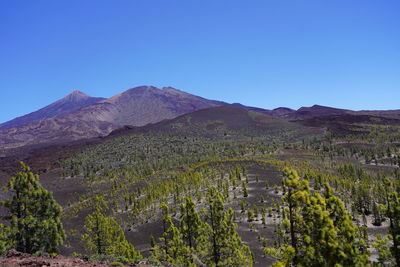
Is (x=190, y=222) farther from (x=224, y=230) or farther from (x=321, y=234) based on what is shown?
(x=321, y=234)

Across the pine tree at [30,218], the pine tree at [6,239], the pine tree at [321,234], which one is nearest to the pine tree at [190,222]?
the pine tree at [321,234]

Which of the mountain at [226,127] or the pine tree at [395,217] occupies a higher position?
the mountain at [226,127]

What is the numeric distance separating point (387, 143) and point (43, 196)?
376 feet

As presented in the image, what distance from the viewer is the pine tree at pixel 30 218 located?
20.4m

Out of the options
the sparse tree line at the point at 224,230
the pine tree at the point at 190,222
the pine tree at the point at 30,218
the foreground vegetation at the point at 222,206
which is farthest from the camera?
the pine tree at the point at 30,218

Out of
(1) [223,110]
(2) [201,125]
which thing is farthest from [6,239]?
(1) [223,110]

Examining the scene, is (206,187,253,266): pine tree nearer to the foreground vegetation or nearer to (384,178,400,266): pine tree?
the foreground vegetation

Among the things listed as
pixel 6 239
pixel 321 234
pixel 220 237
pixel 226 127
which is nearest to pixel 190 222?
pixel 220 237

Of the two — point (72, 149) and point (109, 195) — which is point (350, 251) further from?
point (72, 149)

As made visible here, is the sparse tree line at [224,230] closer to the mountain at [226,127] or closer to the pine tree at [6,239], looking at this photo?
the pine tree at [6,239]

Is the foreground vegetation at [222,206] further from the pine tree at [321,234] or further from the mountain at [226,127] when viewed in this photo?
the mountain at [226,127]

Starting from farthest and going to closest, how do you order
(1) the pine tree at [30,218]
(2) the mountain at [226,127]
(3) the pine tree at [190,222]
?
(2) the mountain at [226,127] → (1) the pine tree at [30,218] → (3) the pine tree at [190,222]

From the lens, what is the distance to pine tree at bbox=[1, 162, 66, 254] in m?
20.4

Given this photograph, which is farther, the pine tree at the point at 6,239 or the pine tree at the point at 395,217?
the pine tree at the point at 6,239
